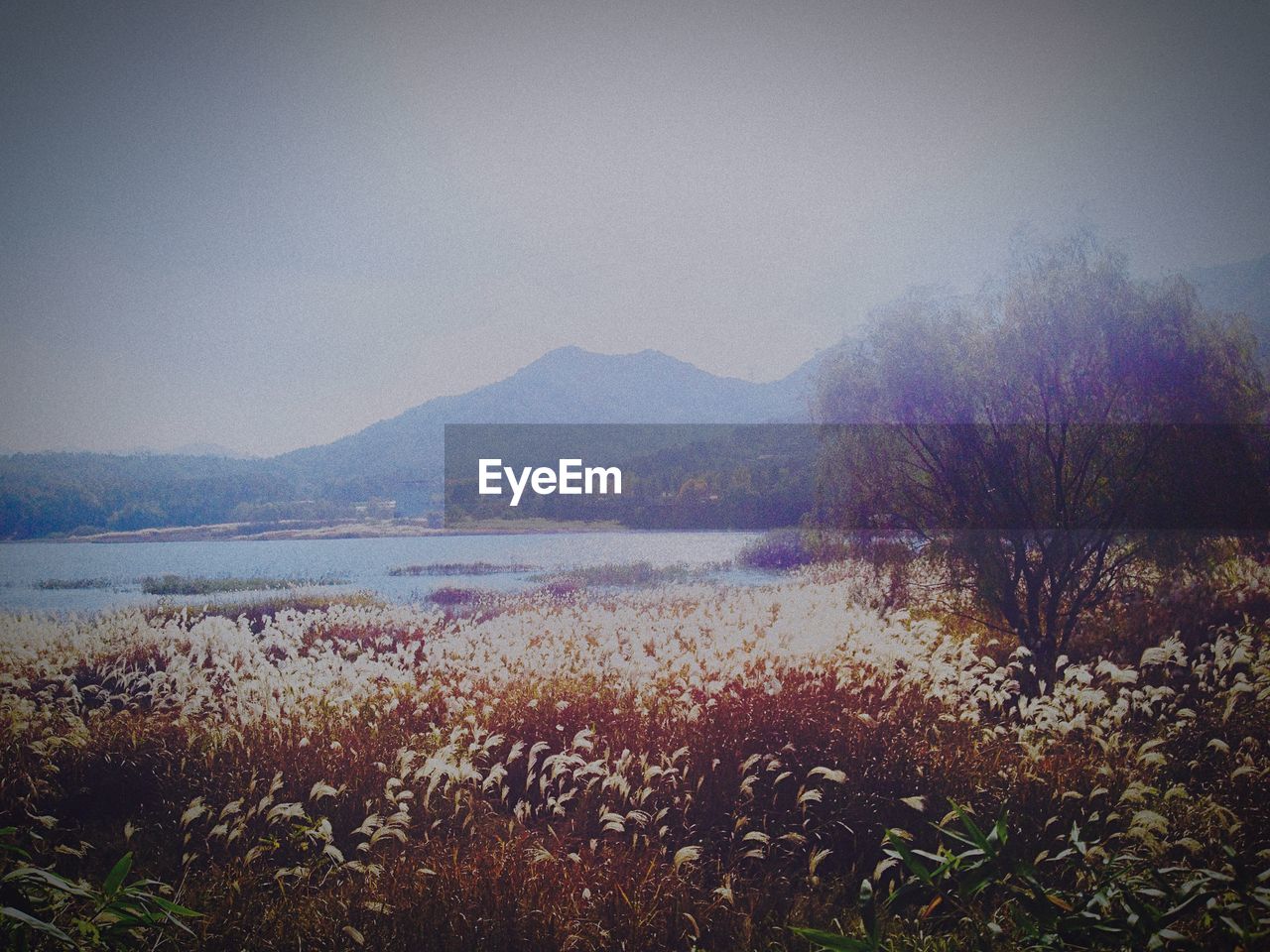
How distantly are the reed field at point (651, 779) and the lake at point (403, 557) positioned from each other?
55cm

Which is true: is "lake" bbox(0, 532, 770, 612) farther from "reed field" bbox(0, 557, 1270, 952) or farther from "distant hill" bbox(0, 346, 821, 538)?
"reed field" bbox(0, 557, 1270, 952)

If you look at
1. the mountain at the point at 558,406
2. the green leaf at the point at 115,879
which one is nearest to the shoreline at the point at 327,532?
the mountain at the point at 558,406

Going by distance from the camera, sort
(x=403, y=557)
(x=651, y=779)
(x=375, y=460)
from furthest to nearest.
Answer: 1. (x=403, y=557)
2. (x=375, y=460)
3. (x=651, y=779)

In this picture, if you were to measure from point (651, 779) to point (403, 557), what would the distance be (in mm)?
3741

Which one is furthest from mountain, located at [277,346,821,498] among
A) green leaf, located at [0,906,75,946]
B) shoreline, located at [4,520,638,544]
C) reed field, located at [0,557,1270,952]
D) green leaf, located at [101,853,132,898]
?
green leaf, located at [0,906,75,946]

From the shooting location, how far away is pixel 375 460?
6.69 meters

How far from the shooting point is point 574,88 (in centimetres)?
614

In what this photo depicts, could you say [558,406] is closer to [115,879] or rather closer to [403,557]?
[403,557]

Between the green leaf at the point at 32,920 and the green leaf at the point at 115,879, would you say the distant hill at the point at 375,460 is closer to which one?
the green leaf at the point at 115,879

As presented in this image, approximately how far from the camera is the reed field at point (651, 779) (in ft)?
11.9

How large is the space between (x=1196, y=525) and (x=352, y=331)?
305 inches

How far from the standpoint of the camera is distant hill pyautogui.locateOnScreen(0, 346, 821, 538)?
6387mm

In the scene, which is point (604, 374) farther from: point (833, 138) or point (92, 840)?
point (92, 840)

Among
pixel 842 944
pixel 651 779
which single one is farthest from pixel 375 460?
pixel 842 944
